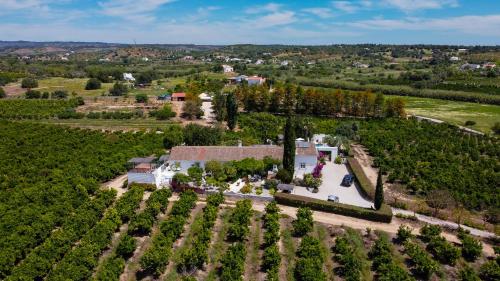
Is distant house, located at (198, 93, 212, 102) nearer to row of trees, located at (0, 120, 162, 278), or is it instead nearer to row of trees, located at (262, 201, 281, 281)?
row of trees, located at (0, 120, 162, 278)

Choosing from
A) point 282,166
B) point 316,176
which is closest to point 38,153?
point 282,166

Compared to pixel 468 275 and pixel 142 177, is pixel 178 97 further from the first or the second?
pixel 468 275

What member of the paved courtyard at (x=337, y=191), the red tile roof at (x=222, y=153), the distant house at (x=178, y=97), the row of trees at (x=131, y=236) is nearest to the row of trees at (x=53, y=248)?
the row of trees at (x=131, y=236)

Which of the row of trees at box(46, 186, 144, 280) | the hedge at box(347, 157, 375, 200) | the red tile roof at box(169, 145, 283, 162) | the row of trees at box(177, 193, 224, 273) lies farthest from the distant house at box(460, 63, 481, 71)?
the row of trees at box(46, 186, 144, 280)

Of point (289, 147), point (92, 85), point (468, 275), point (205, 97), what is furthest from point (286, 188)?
point (92, 85)

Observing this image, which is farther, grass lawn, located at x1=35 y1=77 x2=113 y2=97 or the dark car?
grass lawn, located at x1=35 y1=77 x2=113 y2=97

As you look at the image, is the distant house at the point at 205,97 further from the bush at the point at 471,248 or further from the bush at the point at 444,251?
the bush at the point at 471,248

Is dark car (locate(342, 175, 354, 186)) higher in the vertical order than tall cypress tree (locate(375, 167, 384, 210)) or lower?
lower
